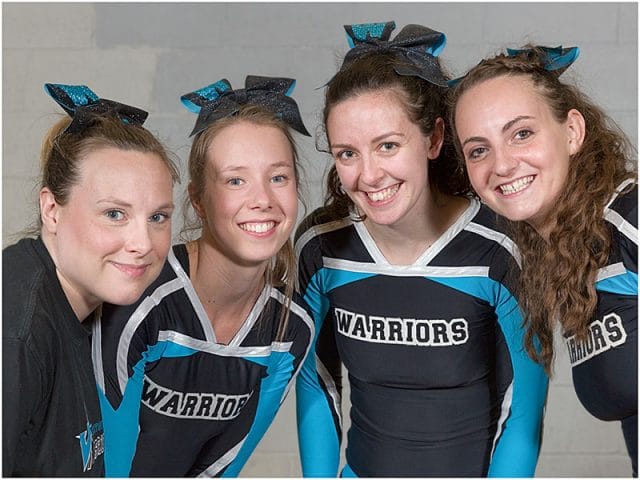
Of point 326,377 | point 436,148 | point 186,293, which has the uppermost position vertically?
point 436,148

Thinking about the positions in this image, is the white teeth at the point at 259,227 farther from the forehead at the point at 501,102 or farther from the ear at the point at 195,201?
the forehead at the point at 501,102

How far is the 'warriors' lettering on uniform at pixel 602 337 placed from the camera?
1.57m

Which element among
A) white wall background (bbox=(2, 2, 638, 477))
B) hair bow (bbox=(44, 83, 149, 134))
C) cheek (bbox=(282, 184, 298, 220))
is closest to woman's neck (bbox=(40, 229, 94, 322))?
hair bow (bbox=(44, 83, 149, 134))

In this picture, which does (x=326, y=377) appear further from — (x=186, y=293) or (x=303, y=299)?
(x=186, y=293)

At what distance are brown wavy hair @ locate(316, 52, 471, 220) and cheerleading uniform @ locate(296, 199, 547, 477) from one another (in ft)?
0.42

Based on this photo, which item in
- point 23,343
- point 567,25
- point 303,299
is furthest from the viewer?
point 567,25

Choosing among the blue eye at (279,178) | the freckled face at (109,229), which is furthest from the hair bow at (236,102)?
the freckled face at (109,229)

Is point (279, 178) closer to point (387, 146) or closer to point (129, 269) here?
point (387, 146)

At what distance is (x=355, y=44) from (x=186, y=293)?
0.67 metres

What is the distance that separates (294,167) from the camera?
1.87m

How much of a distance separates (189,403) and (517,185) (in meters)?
0.85

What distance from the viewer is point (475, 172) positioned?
1650mm

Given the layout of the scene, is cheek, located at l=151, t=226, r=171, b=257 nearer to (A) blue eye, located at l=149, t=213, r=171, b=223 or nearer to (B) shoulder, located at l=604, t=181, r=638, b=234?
(A) blue eye, located at l=149, t=213, r=171, b=223

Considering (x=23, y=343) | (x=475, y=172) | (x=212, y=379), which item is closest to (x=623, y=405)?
(x=475, y=172)
